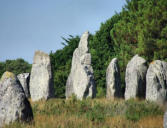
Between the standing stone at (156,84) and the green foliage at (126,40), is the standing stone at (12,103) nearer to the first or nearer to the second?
the standing stone at (156,84)

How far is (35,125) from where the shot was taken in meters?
10.9

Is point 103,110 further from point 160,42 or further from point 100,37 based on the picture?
point 100,37

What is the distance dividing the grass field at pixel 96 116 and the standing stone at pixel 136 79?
4.48 m

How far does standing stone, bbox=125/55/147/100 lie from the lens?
67.8 ft

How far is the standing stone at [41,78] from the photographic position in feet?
68.9

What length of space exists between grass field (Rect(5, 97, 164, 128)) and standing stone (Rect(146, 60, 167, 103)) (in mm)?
2889

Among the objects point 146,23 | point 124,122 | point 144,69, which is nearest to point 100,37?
point 146,23

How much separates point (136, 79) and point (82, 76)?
3027 mm

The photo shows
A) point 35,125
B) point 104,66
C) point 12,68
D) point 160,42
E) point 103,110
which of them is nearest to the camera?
point 35,125

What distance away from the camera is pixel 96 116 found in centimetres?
1267

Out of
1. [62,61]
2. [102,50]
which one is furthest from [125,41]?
[62,61]

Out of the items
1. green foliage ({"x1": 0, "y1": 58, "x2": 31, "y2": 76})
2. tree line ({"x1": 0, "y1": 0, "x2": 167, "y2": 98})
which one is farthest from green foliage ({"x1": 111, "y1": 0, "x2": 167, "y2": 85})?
green foliage ({"x1": 0, "y1": 58, "x2": 31, "y2": 76})

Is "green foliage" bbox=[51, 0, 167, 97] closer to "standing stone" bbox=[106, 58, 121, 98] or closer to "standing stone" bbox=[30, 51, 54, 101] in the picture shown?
"standing stone" bbox=[106, 58, 121, 98]

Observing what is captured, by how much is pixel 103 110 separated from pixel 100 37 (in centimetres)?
1659
